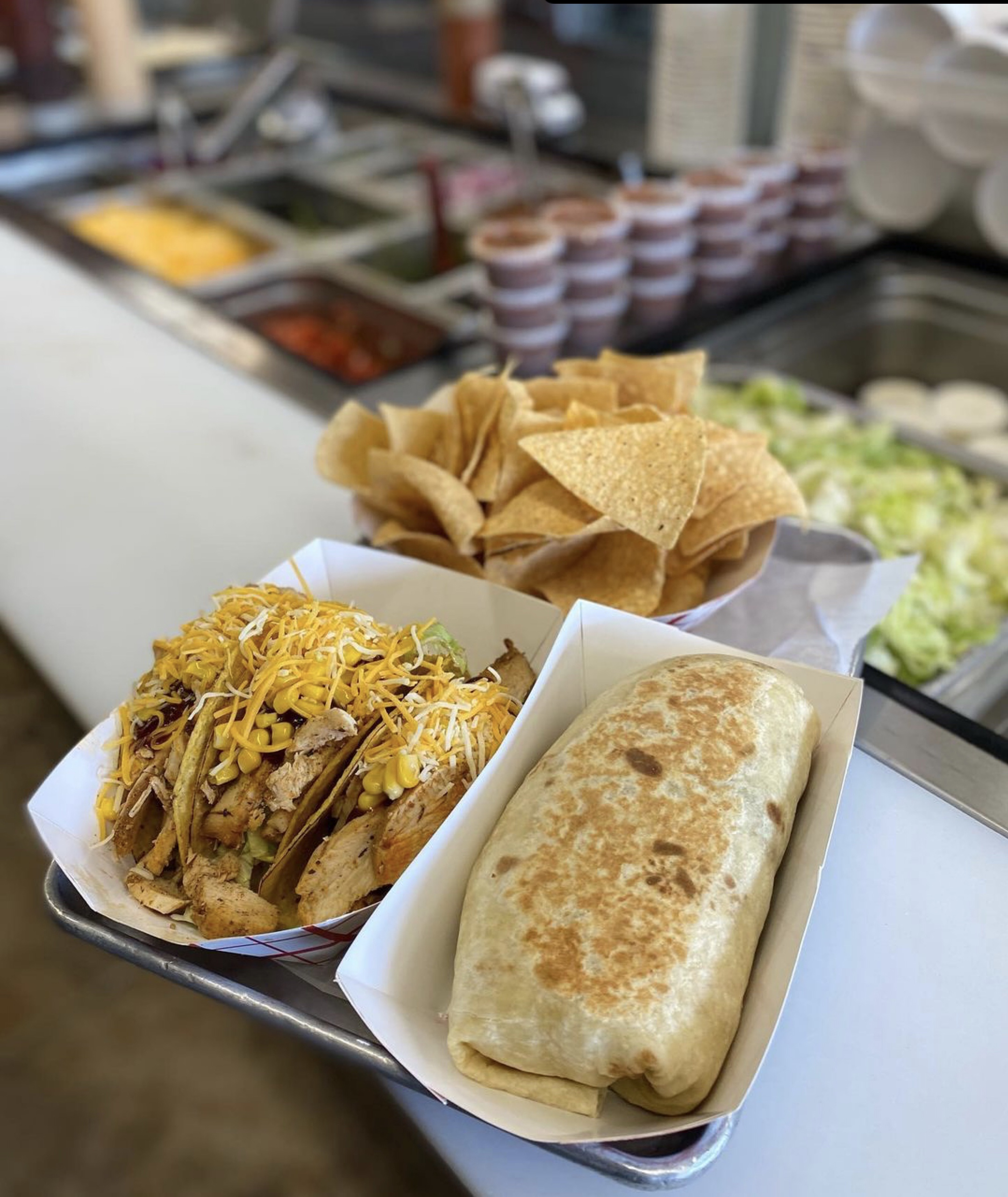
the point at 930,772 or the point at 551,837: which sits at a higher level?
the point at 551,837

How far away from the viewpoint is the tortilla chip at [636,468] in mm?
987

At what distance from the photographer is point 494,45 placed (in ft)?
11.6

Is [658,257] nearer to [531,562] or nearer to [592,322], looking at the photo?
[592,322]

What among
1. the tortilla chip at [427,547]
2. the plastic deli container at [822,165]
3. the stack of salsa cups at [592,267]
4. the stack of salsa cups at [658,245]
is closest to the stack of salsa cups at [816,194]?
the plastic deli container at [822,165]

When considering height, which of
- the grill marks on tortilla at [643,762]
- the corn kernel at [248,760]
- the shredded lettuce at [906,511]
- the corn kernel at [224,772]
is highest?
the grill marks on tortilla at [643,762]

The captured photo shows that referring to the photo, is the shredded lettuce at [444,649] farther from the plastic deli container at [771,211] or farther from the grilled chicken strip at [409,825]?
the plastic deli container at [771,211]

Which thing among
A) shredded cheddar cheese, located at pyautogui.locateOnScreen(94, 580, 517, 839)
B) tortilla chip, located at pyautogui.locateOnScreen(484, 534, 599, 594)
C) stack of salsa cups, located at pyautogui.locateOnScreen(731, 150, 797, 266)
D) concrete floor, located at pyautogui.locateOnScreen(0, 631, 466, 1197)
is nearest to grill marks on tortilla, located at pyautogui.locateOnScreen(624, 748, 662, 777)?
shredded cheddar cheese, located at pyautogui.locateOnScreen(94, 580, 517, 839)

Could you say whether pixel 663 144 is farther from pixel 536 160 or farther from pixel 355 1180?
pixel 355 1180

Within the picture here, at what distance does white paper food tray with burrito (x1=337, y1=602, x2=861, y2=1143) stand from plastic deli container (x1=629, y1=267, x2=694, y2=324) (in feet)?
4.29

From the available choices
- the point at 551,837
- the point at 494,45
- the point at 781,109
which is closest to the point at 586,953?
the point at 551,837

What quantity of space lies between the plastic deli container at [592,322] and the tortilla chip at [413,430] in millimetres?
844

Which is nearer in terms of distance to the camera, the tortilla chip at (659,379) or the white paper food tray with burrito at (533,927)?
the white paper food tray with burrito at (533,927)

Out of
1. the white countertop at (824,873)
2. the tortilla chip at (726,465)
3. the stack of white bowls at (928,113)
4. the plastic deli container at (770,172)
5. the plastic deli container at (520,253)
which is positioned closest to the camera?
the white countertop at (824,873)

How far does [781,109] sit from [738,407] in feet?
4.60
